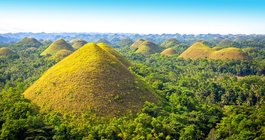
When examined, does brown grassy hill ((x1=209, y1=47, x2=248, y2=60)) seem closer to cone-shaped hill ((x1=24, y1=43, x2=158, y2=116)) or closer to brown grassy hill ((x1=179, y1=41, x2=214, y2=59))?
brown grassy hill ((x1=179, y1=41, x2=214, y2=59))

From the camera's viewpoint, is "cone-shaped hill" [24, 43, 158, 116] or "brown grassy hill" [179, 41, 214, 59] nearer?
"cone-shaped hill" [24, 43, 158, 116]

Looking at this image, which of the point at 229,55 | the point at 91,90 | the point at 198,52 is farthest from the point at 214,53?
the point at 91,90

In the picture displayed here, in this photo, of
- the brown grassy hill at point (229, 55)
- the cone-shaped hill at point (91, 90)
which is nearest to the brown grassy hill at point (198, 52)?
the brown grassy hill at point (229, 55)

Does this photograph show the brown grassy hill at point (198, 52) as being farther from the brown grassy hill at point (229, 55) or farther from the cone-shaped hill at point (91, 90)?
the cone-shaped hill at point (91, 90)

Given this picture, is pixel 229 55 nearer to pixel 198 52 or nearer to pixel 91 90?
pixel 198 52

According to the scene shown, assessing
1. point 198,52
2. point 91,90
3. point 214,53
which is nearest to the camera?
point 91,90

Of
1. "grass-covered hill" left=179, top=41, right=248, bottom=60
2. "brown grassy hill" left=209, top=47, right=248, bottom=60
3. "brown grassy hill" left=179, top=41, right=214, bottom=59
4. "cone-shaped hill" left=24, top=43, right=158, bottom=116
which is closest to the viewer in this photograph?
"cone-shaped hill" left=24, top=43, right=158, bottom=116

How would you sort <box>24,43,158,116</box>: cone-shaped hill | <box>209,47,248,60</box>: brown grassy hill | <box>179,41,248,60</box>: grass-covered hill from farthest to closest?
<box>179,41,248,60</box>: grass-covered hill < <box>209,47,248,60</box>: brown grassy hill < <box>24,43,158,116</box>: cone-shaped hill

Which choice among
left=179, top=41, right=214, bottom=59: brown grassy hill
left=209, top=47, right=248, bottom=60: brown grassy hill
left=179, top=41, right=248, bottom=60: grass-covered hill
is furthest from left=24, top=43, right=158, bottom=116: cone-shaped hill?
left=179, top=41, right=214, bottom=59: brown grassy hill

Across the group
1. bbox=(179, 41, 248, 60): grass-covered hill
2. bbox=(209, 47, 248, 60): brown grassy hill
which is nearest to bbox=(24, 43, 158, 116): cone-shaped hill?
bbox=(209, 47, 248, 60): brown grassy hill

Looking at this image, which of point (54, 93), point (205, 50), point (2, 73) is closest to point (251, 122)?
point (54, 93)
